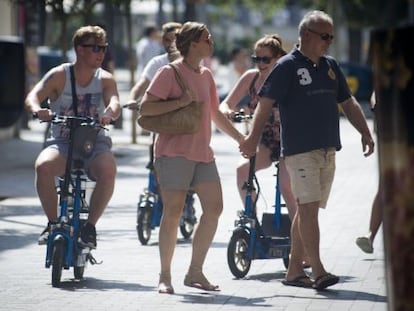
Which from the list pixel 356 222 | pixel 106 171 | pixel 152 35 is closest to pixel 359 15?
pixel 152 35

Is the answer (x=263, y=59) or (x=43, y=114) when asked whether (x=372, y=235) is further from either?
(x=43, y=114)

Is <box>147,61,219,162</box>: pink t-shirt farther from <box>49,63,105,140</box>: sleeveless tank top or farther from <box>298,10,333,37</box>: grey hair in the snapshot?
<box>49,63,105,140</box>: sleeveless tank top

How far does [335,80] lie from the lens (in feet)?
30.9

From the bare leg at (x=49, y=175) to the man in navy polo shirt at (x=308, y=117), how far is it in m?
1.41

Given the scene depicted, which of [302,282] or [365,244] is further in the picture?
[365,244]

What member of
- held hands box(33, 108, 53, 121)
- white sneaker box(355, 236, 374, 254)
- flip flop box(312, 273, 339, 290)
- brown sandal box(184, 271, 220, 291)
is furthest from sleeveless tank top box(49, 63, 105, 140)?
white sneaker box(355, 236, 374, 254)

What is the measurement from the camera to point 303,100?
30.4 ft

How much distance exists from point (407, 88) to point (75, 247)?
15.2 ft

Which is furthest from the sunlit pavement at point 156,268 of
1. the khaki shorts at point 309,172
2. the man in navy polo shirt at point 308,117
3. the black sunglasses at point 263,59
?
the black sunglasses at point 263,59

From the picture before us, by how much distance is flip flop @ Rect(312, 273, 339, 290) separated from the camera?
9273mm

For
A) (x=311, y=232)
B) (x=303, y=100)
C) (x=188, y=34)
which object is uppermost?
(x=188, y=34)

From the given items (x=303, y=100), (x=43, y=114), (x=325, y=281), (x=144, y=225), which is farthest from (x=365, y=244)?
(x=43, y=114)

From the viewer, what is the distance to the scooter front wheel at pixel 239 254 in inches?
394

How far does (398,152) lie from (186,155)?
3848mm
